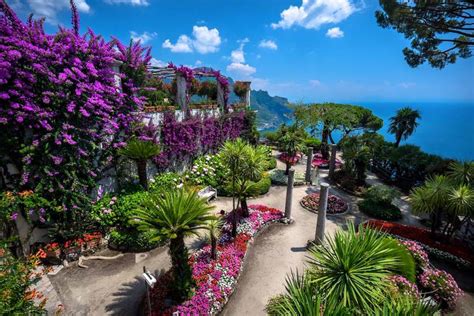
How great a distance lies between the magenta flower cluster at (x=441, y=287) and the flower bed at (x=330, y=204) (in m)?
6.32

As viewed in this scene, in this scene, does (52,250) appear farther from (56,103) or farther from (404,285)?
(404,285)

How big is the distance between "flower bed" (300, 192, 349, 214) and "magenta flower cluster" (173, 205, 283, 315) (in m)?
4.05

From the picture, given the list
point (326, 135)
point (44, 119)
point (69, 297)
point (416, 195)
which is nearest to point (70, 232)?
point (69, 297)

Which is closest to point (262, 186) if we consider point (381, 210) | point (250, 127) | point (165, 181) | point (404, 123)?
point (165, 181)

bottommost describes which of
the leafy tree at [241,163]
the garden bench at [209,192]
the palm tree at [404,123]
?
the garden bench at [209,192]

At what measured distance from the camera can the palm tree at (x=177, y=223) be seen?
6.64 metres

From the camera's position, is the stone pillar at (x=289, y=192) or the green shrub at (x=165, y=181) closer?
the stone pillar at (x=289, y=192)

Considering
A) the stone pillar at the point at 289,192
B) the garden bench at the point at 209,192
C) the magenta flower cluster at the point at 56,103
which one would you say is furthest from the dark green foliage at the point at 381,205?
the magenta flower cluster at the point at 56,103

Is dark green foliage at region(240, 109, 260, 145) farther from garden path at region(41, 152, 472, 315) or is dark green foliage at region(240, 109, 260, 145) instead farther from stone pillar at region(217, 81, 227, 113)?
garden path at region(41, 152, 472, 315)

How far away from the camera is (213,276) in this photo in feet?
27.8

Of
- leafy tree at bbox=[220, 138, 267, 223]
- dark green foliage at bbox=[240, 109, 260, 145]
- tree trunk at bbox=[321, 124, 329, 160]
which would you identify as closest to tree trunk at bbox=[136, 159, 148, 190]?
leafy tree at bbox=[220, 138, 267, 223]

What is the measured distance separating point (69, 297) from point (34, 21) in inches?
413

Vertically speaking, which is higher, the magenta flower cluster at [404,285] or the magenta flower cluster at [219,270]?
the magenta flower cluster at [404,285]

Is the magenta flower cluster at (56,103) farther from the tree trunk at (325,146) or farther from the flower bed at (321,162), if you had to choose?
the tree trunk at (325,146)
